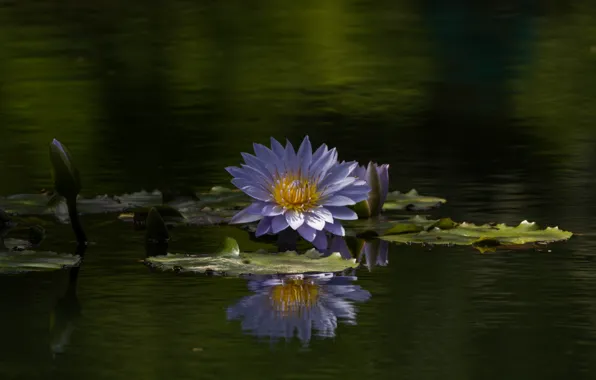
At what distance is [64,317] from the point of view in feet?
14.2

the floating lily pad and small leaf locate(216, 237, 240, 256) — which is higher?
small leaf locate(216, 237, 240, 256)

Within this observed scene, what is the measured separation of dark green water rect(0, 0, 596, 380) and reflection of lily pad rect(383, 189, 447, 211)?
0.53ft

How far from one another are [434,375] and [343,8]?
17213 mm

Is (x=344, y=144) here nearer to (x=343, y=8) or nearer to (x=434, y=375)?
(x=434, y=375)

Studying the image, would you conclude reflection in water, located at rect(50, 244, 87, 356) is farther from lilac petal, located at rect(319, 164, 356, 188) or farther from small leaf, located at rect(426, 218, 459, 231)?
small leaf, located at rect(426, 218, 459, 231)

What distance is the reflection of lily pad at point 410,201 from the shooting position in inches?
244

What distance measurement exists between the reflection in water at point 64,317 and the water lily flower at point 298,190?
0.73 meters

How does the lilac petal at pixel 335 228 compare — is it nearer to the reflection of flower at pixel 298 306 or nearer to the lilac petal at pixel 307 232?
the lilac petal at pixel 307 232

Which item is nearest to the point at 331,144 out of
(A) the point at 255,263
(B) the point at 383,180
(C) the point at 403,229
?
(B) the point at 383,180

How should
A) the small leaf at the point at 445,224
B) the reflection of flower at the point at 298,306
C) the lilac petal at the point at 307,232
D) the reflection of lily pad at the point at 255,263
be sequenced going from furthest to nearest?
the small leaf at the point at 445,224
the lilac petal at the point at 307,232
the reflection of lily pad at the point at 255,263
the reflection of flower at the point at 298,306

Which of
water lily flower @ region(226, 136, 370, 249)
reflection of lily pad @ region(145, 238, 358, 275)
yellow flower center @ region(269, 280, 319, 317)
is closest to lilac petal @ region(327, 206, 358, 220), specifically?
water lily flower @ region(226, 136, 370, 249)

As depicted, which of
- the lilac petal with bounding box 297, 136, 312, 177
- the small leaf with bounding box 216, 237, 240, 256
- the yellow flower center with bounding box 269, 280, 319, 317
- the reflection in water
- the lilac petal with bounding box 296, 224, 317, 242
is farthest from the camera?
the lilac petal with bounding box 297, 136, 312, 177

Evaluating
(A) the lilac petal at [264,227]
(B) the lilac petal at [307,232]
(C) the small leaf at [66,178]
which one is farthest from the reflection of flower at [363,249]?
(C) the small leaf at [66,178]

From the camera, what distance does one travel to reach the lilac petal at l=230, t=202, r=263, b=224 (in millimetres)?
5346
